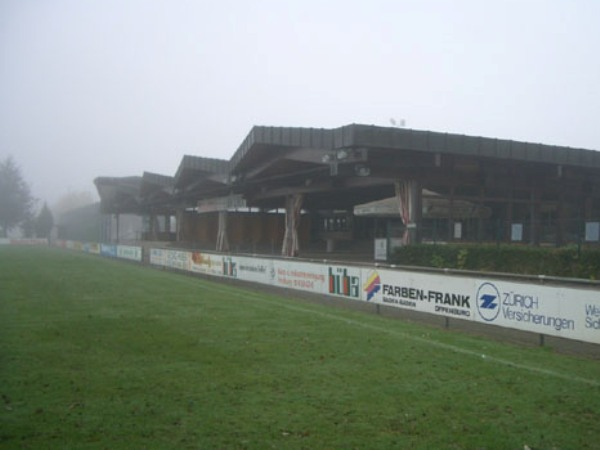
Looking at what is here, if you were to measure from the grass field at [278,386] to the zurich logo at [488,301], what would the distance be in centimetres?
59

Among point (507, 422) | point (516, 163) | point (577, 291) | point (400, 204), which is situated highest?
point (516, 163)

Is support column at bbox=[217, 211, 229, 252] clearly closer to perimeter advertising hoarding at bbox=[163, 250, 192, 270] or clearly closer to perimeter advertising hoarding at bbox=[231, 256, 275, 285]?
perimeter advertising hoarding at bbox=[163, 250, 192, 270]

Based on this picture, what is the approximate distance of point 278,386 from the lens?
24.8ft

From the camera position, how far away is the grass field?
5719mm

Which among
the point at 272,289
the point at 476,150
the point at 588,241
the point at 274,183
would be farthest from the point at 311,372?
the point at 274,183

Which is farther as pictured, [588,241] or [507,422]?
[588,241]

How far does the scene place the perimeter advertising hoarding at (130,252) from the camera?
43.6m

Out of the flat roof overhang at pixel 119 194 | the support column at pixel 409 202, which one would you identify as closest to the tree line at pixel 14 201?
the flat roof overhang at pixel 119 194

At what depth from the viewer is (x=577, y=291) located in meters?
10.0

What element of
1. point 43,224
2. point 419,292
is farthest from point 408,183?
point 43,224

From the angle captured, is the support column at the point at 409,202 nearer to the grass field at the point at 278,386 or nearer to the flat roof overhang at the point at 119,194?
the grass field at the point at 278,386

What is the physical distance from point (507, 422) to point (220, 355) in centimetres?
472

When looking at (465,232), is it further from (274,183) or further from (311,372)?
(311,372)

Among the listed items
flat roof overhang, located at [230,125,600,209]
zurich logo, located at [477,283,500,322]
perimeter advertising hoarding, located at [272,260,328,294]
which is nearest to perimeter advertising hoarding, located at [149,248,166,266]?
flat roof overhang, located at [230,125,600,209]
